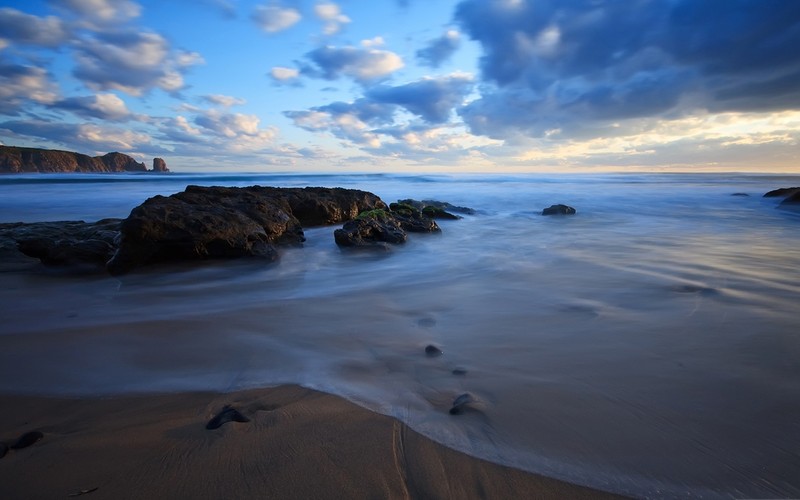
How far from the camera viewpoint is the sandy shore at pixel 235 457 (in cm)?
154

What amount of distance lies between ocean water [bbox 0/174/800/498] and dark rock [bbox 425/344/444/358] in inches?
2.9

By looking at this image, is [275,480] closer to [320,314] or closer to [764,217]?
[320,314]

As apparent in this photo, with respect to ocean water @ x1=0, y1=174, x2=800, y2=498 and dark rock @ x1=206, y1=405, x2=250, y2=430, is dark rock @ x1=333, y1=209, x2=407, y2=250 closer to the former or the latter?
ocean water @ x1=0, y1=174, x2=800, y2=498

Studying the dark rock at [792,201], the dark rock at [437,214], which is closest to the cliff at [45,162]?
the dark rock at [437,214]

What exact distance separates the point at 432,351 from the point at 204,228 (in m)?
4.54

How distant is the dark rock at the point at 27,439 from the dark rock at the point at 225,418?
2.38ft

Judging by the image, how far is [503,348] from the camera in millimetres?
2980

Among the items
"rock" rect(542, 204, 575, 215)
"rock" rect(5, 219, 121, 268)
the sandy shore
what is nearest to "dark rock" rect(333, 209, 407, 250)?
"rock" rect(5, 219, 121, 268)

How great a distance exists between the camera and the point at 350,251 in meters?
7.10

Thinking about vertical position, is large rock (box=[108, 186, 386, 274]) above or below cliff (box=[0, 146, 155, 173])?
below

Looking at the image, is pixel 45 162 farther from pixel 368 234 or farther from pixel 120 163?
pixel 368 234

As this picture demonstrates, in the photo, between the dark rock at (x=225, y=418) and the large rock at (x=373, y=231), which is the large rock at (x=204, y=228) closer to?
the large rock at (x=373, y=231)

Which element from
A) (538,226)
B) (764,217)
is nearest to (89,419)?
(538,226)

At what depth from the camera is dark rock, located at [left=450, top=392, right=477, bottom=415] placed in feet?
6.89
